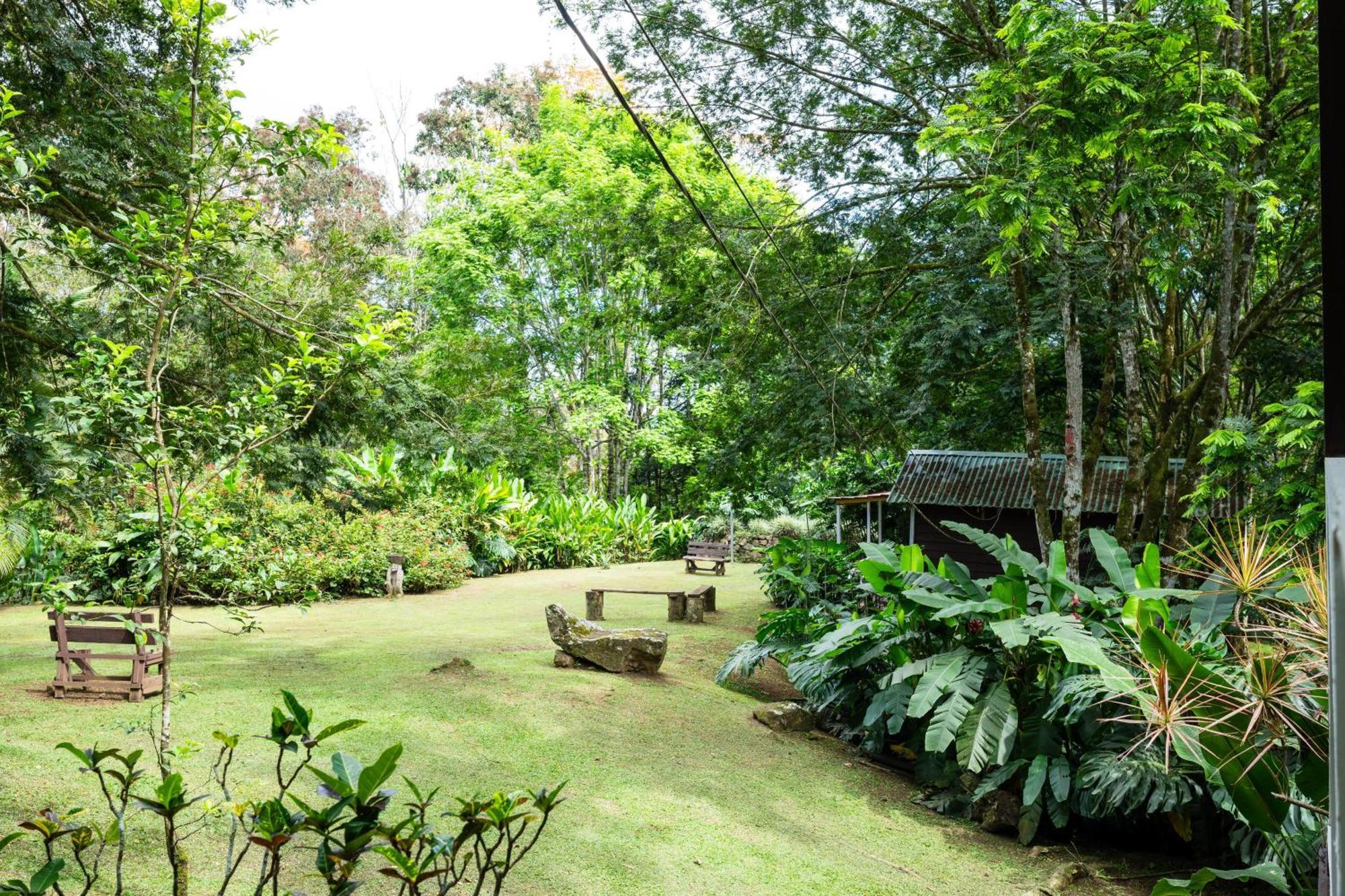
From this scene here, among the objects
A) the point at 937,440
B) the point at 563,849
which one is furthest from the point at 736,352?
the point at 563,849

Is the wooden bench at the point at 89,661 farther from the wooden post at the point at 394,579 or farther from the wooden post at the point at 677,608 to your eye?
the wooden post at the point at 394,579

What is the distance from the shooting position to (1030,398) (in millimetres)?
10070

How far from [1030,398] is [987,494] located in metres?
4.06

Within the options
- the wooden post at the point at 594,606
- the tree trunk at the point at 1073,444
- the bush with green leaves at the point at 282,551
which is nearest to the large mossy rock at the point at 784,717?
the tree trunk at the point at 1073,444

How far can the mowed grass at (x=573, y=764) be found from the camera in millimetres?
5039

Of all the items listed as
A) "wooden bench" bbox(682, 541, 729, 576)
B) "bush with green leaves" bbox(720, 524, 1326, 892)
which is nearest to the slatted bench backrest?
"bush with green leaves" bbox(720, 524, 1326, 892)

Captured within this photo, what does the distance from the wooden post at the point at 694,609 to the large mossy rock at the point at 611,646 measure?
427cm

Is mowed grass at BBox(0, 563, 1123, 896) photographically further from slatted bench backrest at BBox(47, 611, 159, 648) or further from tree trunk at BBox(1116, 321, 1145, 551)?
tree trunk at BBox(1116, 321, 1145, 551)

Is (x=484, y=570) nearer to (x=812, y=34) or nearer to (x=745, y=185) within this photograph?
(x=745, y=185)

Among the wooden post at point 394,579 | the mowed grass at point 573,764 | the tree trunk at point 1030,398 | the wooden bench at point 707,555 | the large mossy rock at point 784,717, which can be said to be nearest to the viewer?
the mowed grass at point 573,764

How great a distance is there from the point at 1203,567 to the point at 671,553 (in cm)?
1740

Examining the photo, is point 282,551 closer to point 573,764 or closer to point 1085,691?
Answer: point 573,764

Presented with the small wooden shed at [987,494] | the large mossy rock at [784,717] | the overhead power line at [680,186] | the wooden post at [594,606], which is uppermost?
the overhead power line at [680,186]

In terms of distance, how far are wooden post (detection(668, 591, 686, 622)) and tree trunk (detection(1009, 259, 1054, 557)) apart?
535 centimetres
